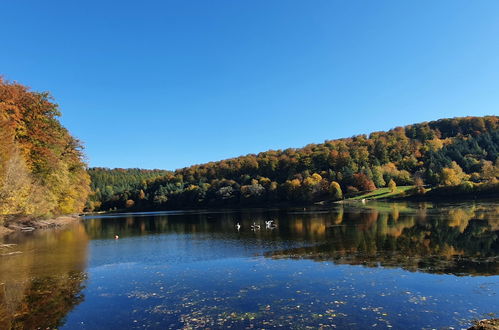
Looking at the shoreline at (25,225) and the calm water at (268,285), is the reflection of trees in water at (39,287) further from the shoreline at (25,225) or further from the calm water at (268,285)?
the shoreline at (25,225)

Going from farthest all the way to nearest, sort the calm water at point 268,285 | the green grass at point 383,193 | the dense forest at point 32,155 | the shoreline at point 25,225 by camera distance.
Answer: the green grass at point 383,193, the shoreline at point 25,225, the dense forest at point 32,155, the calm water at point 268,285

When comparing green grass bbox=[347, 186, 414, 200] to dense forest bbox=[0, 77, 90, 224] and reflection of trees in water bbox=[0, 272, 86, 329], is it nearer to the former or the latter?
dense forest bbox=[0, 77, 90, 224]

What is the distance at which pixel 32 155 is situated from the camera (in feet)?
222

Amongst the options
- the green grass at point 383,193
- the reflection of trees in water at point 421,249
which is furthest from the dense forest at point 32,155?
the green grass at point 383,193

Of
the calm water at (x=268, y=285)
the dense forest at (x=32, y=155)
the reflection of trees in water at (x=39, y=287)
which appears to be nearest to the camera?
the calm water at (x=268, y=285)

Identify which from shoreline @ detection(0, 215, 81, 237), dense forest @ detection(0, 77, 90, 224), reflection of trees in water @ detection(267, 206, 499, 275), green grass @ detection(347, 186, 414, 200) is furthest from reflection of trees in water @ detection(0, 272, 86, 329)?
green grass @ detection(347, 186, 414, 200)

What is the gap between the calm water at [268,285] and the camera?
16594 millimetres

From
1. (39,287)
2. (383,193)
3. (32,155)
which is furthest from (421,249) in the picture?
(383,193)

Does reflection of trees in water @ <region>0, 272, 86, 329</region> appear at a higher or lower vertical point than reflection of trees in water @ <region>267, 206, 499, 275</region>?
higher

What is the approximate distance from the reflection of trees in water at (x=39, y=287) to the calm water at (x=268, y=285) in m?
0.07

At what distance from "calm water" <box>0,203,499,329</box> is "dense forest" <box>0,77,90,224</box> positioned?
1416 cm

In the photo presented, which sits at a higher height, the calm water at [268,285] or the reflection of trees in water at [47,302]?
the reflection of trees in water at [47,302]

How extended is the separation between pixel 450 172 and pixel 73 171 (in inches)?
4994

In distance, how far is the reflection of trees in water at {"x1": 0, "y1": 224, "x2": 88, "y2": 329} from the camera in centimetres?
1820
